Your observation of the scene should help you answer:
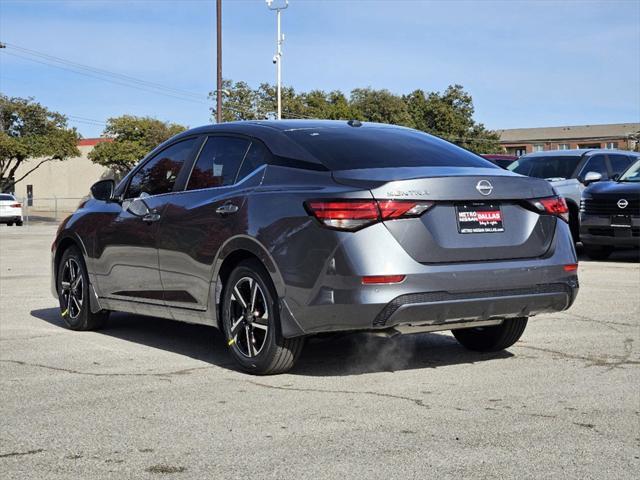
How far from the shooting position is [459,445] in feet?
14.4

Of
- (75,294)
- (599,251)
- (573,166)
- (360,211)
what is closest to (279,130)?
(360,211)

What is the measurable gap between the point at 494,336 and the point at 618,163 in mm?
11882

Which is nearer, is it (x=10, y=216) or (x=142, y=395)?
(x=142, y=395)

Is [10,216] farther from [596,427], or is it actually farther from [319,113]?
[596,427]

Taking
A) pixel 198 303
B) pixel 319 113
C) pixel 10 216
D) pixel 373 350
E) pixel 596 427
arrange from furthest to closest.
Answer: pixel 319 113, pixel 10 216, pixel 373 350, pixel 198 303, pixel 596 427

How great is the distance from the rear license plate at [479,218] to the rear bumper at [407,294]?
209 mm

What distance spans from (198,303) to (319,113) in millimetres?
71033

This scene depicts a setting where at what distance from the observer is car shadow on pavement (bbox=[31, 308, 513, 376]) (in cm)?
644

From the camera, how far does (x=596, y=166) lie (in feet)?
57.4

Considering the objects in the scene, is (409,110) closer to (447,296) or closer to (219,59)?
(219,59)

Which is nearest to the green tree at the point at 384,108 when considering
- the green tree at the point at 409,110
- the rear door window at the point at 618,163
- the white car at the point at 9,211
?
the green tree at the point at 409,110

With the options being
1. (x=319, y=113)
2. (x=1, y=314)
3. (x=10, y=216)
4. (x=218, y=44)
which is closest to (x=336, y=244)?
(x=1, y=314)

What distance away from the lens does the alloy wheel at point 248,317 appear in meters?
6.00

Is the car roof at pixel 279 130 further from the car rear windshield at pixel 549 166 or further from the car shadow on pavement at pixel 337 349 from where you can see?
the car rear windshield at pixel 549 166
